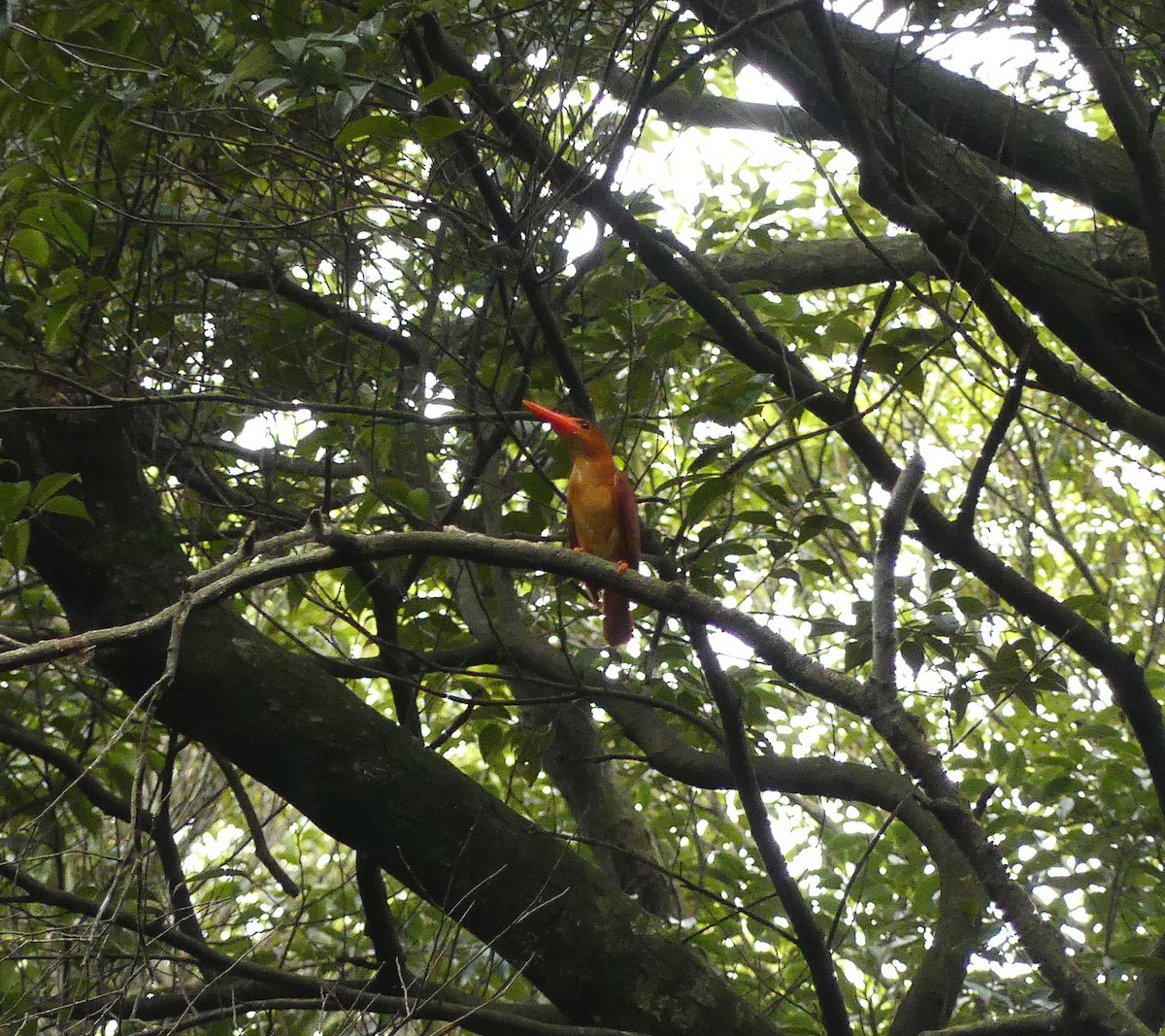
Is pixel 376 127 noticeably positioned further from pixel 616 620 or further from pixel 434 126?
pixel 616 620

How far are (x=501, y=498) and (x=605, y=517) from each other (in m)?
0.40

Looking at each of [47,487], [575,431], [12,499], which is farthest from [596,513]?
[12,499]

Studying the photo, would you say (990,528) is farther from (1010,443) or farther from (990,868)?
(990,868)

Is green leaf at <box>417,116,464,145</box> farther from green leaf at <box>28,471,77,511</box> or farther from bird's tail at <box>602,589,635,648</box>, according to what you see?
bird's tail at <box>602,589,635,648</box>

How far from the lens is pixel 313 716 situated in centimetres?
252

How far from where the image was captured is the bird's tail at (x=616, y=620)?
4016mm

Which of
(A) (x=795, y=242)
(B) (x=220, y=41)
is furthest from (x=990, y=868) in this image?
(A) (x=795, y=242)

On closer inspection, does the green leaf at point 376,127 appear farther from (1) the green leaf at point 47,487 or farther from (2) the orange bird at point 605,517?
(2) the orange bird at point 605,517

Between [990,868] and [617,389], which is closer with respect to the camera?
[990,868]

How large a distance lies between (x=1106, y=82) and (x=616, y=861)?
2772mm

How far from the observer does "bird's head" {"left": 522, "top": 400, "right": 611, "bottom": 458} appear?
3.05 meters

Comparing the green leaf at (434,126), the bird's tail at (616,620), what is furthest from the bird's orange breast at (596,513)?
the green leaf at (434,126)

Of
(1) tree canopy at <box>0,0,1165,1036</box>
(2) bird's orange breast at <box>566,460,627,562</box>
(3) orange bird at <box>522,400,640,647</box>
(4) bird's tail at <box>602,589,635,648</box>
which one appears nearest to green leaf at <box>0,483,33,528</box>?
(1) tree canopy at <box>0,0,1165,1036</box>

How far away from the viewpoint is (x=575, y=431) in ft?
10.3
